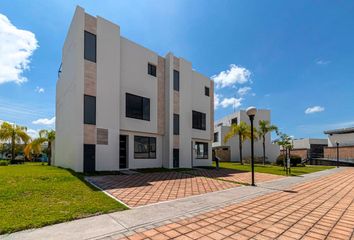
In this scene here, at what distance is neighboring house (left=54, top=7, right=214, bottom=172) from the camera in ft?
46.3

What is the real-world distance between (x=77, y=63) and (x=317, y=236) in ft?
48.8

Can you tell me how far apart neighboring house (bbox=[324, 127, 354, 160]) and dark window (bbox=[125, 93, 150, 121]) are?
39.4 meters

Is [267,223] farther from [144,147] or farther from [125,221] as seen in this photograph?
[144,147]

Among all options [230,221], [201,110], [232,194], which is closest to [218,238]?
[230,221]

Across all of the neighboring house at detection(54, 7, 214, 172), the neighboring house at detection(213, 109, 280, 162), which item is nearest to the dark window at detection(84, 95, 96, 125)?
the neighboring house at detection(54, 7, 214, 172)

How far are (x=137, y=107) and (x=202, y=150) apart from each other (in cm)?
944

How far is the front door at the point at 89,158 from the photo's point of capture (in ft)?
44.4

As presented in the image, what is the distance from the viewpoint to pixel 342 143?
45.3 metres

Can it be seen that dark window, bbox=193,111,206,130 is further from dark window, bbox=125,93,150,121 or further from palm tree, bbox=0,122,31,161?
palm tree, bbox=0,122,31,161

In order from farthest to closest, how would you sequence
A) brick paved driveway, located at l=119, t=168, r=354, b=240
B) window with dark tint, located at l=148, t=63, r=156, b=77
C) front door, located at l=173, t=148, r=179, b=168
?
front door, located at l=173, t=148, r=179, b=168, window with dark tint, located at l=148, t=63, r=156, b=77, brick paved driveway, located at l=119, t=168, r=354, b=240

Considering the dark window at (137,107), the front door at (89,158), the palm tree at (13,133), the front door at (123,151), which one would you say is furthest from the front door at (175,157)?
the palm tree at (13,133)

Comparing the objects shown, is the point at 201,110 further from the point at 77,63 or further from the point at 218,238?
the point at 218,238

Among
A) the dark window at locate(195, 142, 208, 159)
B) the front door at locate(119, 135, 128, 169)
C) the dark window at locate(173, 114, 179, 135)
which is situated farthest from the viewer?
the dark window at locate(195, 142, 208, 159)

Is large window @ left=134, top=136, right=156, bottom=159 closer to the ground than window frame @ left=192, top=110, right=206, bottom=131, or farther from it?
closer to the ground
